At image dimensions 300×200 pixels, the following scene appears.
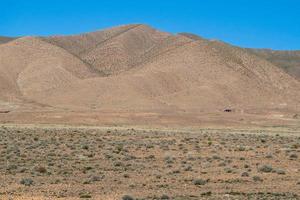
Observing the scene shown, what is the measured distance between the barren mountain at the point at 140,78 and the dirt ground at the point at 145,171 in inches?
2738

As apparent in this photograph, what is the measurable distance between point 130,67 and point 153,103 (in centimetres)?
4344

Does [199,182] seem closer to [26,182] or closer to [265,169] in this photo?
→ [265,169]

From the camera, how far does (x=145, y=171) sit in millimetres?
28484

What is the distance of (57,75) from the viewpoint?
14938 cm

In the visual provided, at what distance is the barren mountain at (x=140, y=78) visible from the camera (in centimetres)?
12800

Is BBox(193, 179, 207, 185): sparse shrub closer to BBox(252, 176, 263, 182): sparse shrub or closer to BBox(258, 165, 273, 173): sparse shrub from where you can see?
BBox(252, 176, 263, 182): sparse shrub

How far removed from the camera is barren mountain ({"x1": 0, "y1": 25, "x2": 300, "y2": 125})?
420 feet

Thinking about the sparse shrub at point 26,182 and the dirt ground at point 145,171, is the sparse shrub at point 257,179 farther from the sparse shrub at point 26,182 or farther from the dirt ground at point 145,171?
the sparse shrub at point 26,182

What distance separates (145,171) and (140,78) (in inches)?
4674

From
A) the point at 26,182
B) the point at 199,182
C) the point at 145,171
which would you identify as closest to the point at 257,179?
the point at 199,182

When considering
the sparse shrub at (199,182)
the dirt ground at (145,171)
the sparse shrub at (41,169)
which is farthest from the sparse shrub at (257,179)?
the sparse shrub at (41,169)

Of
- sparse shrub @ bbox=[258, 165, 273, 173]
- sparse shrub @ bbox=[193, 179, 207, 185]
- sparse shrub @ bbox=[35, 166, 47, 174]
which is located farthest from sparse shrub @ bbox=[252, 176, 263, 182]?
sparse shrub @ bbox=[35, 166, 47, 174]

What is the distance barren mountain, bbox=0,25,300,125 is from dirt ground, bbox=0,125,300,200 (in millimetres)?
69555

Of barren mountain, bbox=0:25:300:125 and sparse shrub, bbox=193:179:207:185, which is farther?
barren mountain, bbox=0:25:300:125
